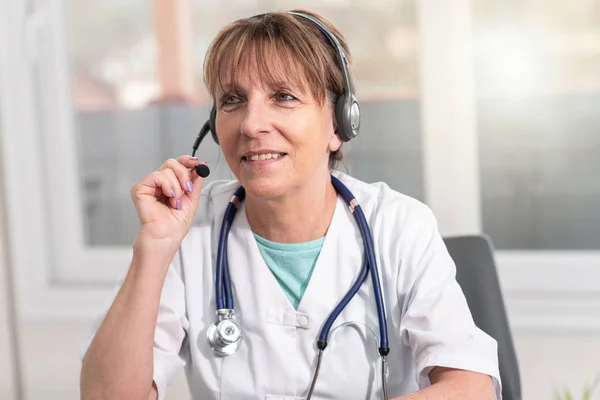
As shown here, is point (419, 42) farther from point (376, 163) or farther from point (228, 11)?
point (228, 11)

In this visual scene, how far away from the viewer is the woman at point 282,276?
1283 millimetres

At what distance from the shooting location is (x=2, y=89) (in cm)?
243

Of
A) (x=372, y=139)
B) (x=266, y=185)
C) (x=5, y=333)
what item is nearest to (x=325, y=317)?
(x=266, y=185)

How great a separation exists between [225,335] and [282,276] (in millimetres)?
156

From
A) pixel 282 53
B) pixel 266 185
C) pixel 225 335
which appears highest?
pixel 282 53

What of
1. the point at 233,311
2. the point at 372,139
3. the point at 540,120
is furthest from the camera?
the point at 372,139

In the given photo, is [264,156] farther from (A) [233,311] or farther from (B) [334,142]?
(A) [233,311]

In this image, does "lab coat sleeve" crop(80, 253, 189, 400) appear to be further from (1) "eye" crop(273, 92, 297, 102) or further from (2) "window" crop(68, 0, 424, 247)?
(2) "window" crop(68, 0, 424, 247)

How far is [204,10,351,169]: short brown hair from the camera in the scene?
52.0 inches

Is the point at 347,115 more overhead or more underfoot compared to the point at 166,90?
more underfoot

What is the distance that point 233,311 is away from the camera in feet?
4.53

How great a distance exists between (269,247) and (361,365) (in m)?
0.28

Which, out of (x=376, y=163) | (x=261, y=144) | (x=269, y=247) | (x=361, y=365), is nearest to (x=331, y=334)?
(x=361, y=365)

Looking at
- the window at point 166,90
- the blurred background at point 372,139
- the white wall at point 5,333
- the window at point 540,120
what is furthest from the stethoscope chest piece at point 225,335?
the white wall at point 5,333
